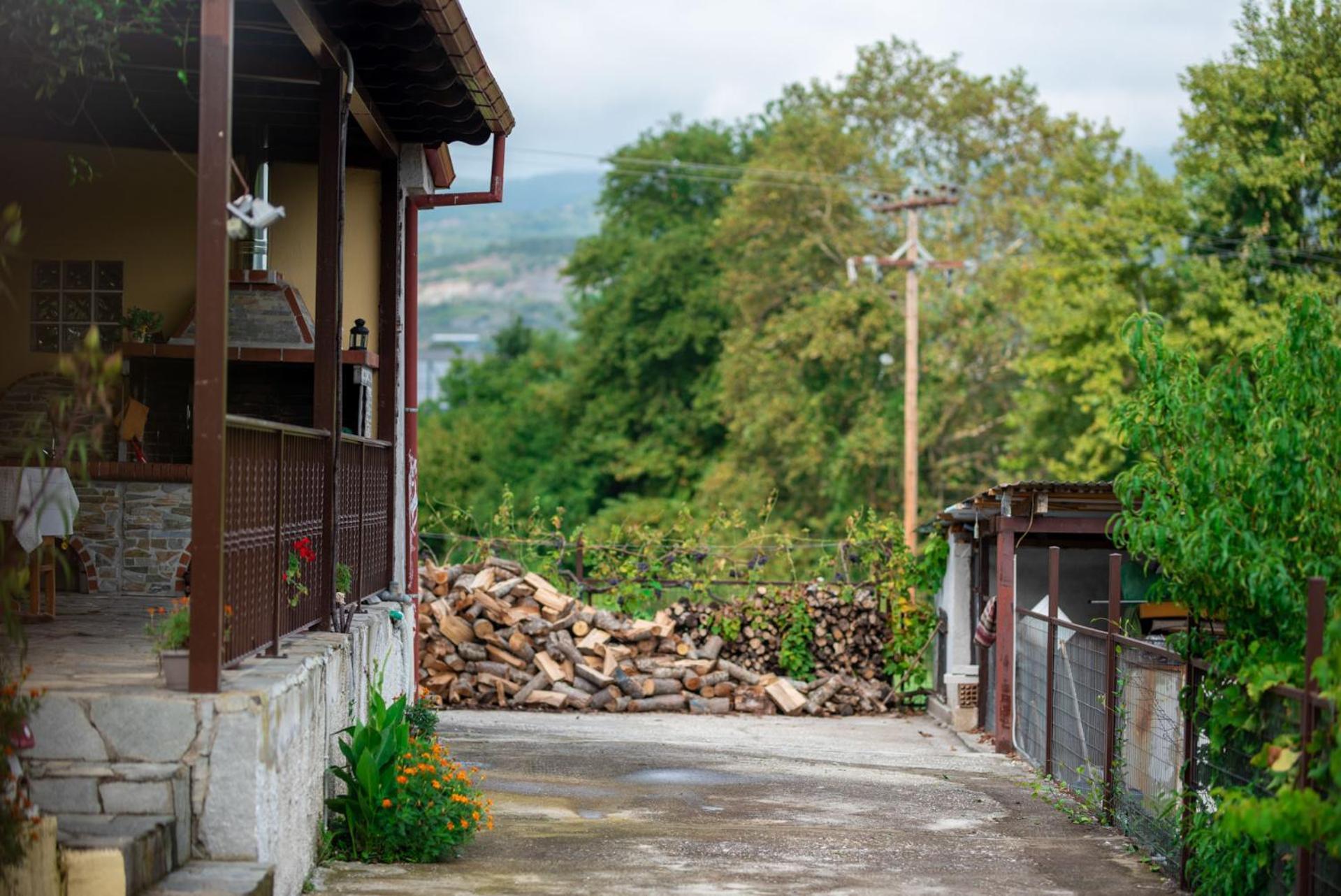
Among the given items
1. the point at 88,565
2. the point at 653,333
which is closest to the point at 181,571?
the point at 88,565

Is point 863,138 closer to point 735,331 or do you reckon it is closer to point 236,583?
point 735,331

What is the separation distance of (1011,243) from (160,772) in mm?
33625

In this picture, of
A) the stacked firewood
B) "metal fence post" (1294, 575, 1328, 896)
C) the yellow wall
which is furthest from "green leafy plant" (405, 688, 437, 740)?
the stacked firewood

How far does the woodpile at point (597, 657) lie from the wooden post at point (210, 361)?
1098 centimetres

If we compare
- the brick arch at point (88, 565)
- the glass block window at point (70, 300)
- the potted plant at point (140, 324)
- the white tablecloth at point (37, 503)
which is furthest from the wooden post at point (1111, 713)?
the glass block window at point (70, 300)

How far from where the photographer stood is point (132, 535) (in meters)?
10.8

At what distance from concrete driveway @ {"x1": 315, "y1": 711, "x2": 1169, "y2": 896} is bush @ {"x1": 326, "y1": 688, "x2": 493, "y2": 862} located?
182 mm

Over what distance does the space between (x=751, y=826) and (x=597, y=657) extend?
8554 millimetres

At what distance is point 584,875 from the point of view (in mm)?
7102

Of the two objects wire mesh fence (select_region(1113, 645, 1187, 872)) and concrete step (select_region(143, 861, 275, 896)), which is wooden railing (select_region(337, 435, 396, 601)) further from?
wire mesh fence (select_region(1113, 645, 1187, 872))

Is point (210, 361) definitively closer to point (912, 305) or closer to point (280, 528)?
point (280, 528)

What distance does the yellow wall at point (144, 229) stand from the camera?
37.6 ft

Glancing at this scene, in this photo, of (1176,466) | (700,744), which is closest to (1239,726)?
(1176,466)

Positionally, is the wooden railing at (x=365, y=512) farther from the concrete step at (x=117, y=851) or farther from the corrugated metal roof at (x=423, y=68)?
the concrete step at (x=117, y=851)
